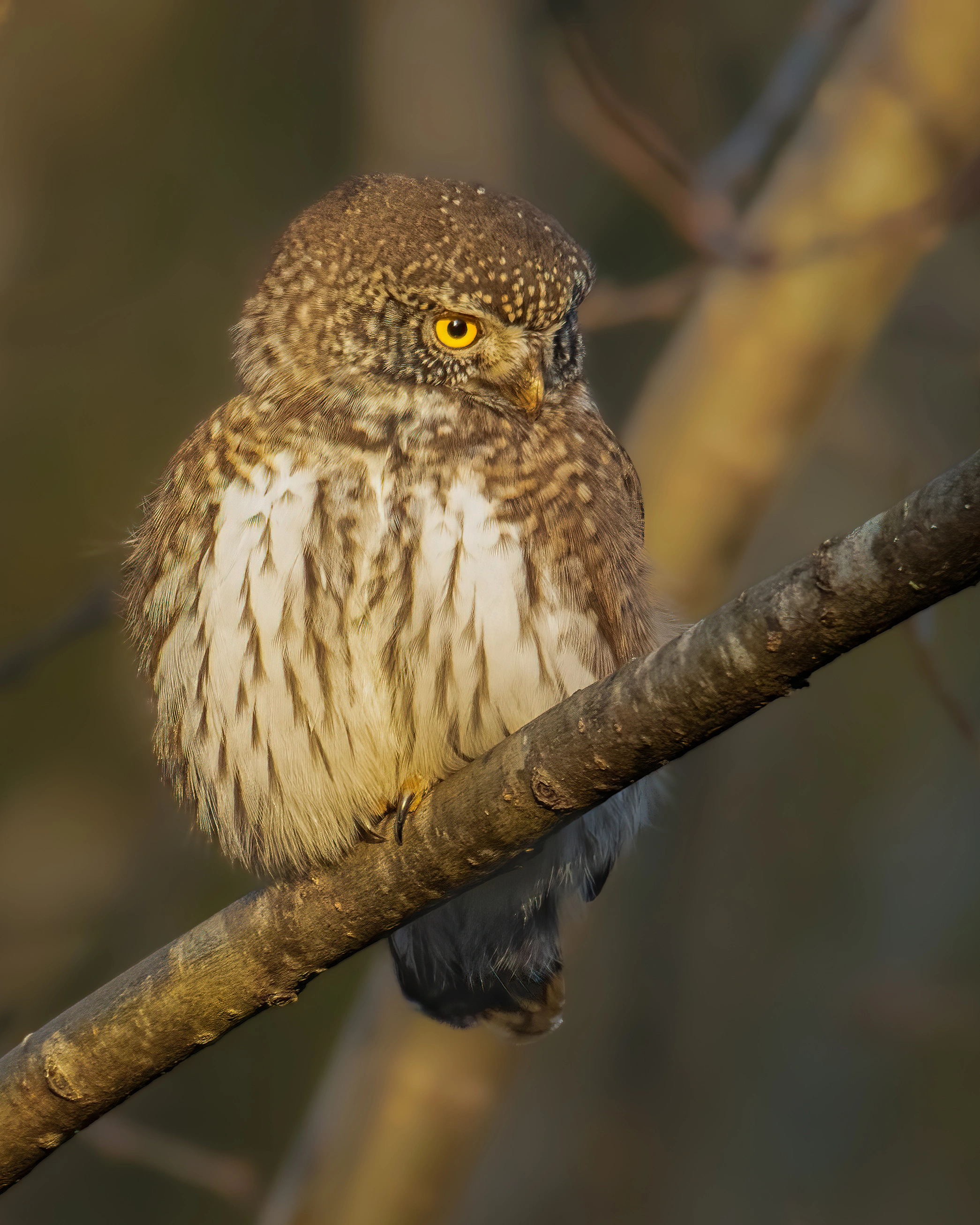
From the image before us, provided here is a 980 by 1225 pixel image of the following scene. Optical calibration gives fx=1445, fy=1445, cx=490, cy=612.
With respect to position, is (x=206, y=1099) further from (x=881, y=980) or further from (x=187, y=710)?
(x=187, y=710)

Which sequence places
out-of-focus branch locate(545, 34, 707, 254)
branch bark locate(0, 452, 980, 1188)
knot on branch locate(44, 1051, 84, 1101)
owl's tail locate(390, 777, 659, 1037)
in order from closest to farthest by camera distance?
branch bark locate(0, 452, 980, 1188) < knot on branch locate(44, 1051, 84, 1101) < owl's tail locate(390, 777, 659, 1037) < out-of-focus branch locate(545, 34, 707, 254)

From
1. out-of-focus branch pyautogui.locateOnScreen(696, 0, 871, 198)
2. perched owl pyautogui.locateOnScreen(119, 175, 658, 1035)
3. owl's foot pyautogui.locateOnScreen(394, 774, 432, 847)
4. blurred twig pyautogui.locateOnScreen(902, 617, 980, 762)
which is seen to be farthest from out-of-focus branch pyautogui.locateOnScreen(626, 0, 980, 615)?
owl's foot pyautogui.locateOnScreen(394, 774, 432, 847)

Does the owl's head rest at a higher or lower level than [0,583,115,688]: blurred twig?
higher

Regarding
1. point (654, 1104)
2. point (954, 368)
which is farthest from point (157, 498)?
point (954, 368)

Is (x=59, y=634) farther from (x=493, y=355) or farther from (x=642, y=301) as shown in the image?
(x=642, y=301)

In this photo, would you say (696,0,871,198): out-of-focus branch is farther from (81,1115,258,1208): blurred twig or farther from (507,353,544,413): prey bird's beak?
(81,1115,258,1208): blurred twig

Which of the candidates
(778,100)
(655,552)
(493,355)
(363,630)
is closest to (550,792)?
(363,630)
